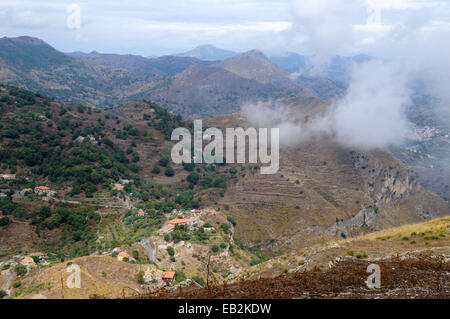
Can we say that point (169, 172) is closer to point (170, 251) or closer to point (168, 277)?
point (170, 251)

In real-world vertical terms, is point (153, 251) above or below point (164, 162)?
below

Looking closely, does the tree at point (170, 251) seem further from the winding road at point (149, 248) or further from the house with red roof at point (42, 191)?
the house with red roof at point (42, 191)

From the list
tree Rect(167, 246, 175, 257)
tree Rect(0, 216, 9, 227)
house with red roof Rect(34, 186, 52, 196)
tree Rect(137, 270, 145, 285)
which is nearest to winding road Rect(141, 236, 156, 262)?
tree Rect(167, 246, 175, 257)

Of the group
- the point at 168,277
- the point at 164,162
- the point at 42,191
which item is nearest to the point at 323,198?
the point at 164,162

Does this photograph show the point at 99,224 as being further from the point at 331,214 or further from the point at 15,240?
the point at 331,214

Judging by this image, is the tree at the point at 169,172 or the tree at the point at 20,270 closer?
the tree at the point at 20,270

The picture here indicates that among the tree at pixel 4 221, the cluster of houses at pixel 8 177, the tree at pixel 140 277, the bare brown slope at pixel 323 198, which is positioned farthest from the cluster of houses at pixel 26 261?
the bare brown slope at pixel 323 198

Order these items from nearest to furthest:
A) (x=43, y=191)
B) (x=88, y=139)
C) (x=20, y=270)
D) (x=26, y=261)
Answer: (x=20, y=270) < (x=26, y=261) < (x=43, y=191) < (x=88, y=139)

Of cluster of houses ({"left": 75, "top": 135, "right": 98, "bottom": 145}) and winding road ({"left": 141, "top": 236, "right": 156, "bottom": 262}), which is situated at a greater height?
cluster of houses ({"left": 75, "top": 135, "right": 98, "bottom": 145})

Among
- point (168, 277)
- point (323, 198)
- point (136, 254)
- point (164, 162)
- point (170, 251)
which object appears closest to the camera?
point (168, 277)

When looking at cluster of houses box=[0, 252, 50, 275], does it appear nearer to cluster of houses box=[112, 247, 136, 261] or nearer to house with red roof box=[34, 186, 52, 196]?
cluster of houses box=[112, 247, 136, 261]

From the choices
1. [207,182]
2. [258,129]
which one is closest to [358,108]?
[258,129]
